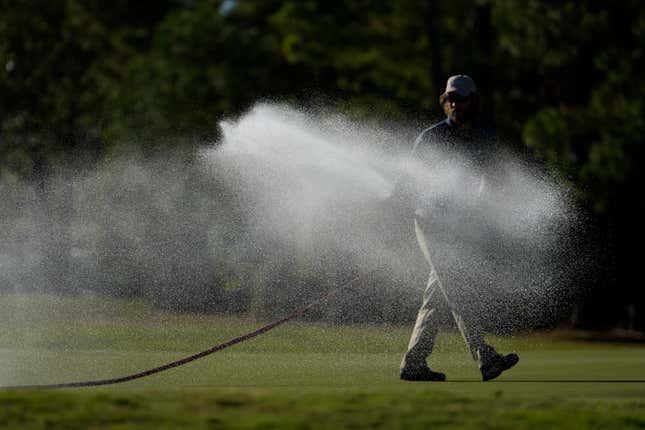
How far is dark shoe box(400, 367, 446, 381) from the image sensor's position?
395 inches

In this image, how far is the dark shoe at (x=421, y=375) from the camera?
10.0m

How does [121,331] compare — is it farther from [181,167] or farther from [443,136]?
[443,136]

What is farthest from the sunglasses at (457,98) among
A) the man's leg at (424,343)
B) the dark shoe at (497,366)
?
the dark shoe at (497,366)

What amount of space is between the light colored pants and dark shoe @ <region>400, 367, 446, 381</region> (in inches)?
1.4

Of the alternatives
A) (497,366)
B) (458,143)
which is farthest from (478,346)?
(458,143)

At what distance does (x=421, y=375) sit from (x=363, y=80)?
25.7 meters

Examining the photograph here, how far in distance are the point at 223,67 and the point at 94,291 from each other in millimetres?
12230

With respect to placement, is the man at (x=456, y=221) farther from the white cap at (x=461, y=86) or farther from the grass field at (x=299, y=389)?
the grass field at (x=299, y=389)

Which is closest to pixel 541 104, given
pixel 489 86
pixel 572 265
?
pixel 489 86

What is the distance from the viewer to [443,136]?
32.6 feet

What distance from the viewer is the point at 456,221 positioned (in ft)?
33.1

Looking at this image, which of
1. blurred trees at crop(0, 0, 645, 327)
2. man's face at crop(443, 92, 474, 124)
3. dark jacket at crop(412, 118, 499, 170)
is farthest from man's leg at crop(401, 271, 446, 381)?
blurred trees at crop(0, 0, 645, 327)

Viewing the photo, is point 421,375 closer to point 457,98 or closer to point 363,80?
point 457,98

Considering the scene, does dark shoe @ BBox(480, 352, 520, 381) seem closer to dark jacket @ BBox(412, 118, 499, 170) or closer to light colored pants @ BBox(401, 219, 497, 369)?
light colored pants @ BBox(401, 219, 497, 369)
